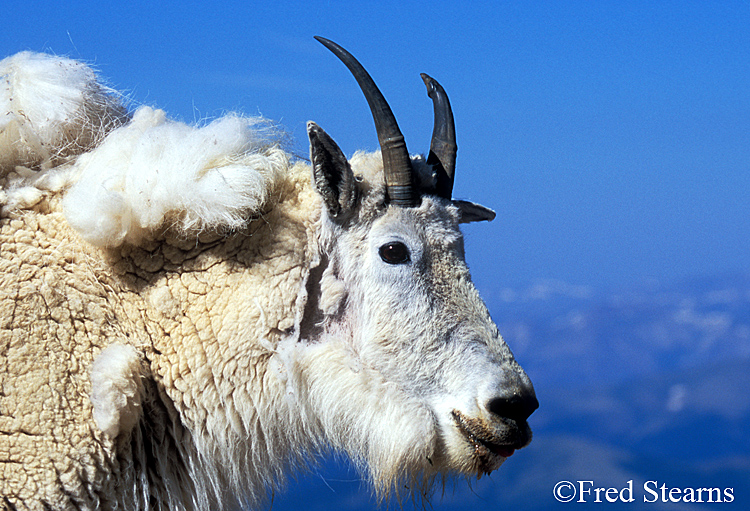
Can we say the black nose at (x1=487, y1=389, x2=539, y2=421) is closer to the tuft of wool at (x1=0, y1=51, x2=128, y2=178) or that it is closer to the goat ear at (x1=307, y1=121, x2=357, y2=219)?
the goat ear at (x1=307, y1=121, x2=357, y2=219)

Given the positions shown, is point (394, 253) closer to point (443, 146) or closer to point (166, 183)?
point (443, 146)

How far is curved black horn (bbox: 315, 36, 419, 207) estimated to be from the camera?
12.0ft

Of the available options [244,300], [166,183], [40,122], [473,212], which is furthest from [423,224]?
[40,122]

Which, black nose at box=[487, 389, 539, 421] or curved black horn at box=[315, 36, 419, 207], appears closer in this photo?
black nose at box=[487, 389, 539, 421]

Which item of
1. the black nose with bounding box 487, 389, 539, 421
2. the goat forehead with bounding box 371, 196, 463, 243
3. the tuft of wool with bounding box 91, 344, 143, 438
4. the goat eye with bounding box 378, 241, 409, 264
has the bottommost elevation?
the tuft of wool with bounding box 91, 344, 143, 438

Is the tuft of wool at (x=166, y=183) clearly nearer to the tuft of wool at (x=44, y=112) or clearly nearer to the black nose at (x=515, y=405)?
the tuft of wool at (x=44, y=112)

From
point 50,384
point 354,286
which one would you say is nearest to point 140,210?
point 50,384

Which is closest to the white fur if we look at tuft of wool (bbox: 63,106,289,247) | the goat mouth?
tuft of wool (bbox: 63,106,289,247)

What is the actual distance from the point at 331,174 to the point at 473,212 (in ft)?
3.71

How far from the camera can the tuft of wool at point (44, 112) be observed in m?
→ 3.70

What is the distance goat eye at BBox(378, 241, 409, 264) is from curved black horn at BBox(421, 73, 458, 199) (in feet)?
1.56

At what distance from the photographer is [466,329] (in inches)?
140

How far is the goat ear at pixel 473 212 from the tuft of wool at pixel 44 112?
2.10m

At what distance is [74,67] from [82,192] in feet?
3.21
